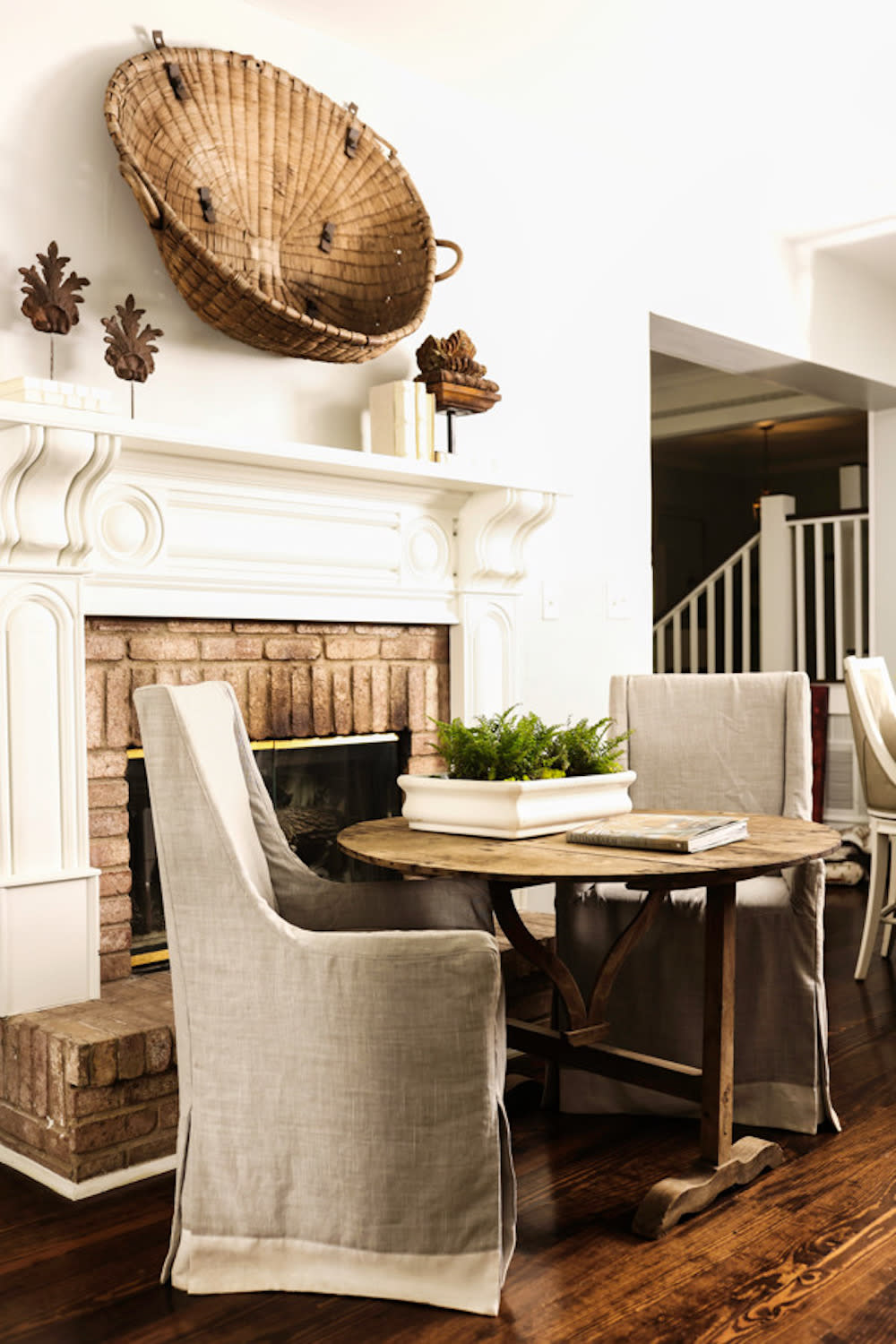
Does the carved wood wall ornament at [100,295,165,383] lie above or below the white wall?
below

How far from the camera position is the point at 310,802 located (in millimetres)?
→ 3277

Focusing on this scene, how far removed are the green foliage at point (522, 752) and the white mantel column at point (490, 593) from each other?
1144mm

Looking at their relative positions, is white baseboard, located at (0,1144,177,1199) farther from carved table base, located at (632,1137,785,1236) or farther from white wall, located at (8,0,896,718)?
white wall, located at (8,0,896,718)

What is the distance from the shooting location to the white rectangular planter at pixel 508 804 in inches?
86.4

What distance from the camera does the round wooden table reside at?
77.2 inches

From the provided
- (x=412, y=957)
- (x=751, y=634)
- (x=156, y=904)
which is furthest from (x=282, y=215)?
(x=751, y=634)

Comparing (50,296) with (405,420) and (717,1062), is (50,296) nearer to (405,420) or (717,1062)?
(405,420)

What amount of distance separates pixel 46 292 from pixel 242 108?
31.1 inches

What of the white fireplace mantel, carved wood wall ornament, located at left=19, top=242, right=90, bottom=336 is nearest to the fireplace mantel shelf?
the white fireplace mantel

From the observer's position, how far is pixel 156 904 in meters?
2.92

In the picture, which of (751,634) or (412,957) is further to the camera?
(751,634)

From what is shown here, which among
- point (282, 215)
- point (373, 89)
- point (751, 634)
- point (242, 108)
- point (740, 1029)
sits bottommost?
point (740, 1029)

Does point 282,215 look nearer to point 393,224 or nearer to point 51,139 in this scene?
point 393,224

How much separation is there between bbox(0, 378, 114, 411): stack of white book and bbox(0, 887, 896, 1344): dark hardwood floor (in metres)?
1.50
